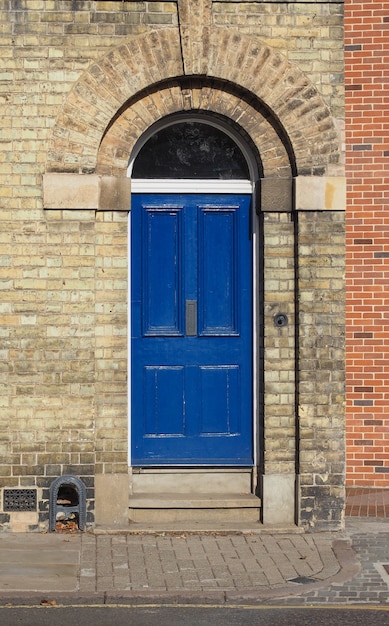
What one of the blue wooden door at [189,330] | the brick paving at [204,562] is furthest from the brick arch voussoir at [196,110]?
the brick paving at [204,562]

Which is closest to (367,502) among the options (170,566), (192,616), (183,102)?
(170,566)

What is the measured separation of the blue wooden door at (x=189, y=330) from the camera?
10812mm

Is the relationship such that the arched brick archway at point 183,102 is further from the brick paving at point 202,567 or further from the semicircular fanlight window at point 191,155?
the brick paving at point 202,567

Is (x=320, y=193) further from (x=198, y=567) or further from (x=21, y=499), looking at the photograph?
(x=21, y=499)

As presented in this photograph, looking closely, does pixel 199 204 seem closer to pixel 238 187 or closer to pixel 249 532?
pixel 238 187

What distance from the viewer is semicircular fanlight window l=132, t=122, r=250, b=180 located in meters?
10.9

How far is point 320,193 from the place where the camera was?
1057 cm

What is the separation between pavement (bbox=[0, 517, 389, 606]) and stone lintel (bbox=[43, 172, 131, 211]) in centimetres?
306

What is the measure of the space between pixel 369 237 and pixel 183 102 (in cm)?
268

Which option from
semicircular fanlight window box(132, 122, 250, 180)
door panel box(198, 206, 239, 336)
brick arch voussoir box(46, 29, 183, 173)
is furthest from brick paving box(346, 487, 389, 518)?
brick arch voussoir box(46, 29, 183, 173)

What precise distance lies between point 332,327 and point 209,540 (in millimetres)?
2331

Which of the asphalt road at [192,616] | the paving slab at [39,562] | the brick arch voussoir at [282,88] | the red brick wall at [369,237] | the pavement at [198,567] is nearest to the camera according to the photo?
the asphalt road at [192,616]

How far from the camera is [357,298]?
12.0m

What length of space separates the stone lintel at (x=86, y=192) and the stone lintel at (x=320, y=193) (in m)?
1.64
